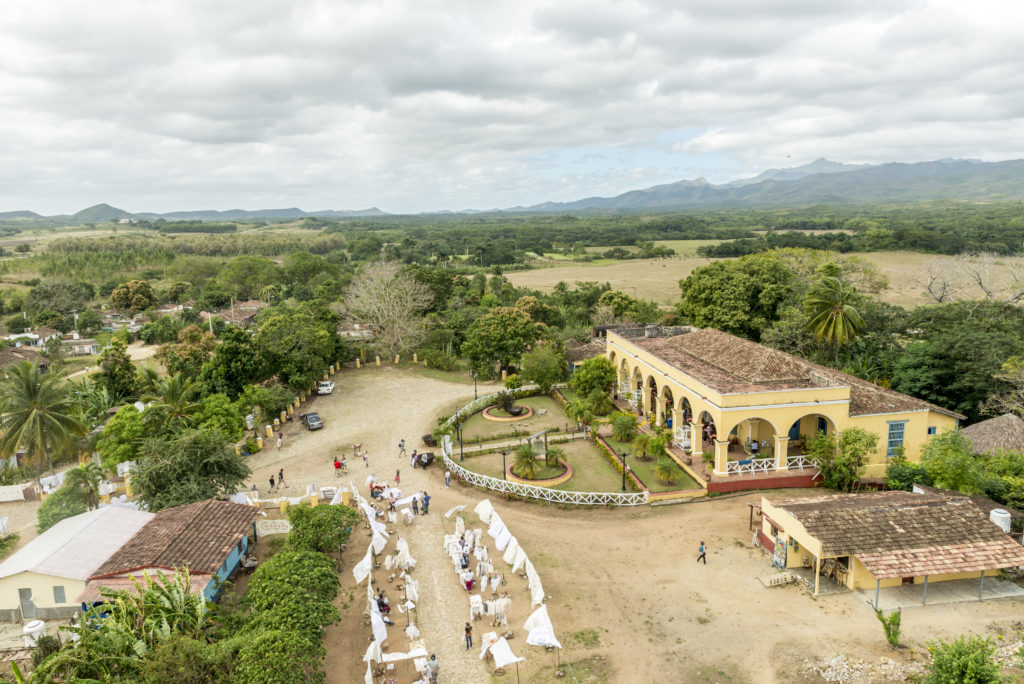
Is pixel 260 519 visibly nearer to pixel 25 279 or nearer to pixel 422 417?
pixel 422 417

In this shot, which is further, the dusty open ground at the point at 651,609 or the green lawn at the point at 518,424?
the green lawn at the point at 518,424

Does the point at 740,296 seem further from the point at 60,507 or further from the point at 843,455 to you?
the point at 60,507

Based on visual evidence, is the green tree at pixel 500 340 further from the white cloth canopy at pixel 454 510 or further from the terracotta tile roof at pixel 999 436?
the terracotta tile roof at pixel 999 436

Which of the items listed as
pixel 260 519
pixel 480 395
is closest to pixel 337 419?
pixel 480 395

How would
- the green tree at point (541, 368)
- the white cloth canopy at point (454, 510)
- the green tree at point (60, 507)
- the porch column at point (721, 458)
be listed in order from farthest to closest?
the green tree at point (541, 368)
the porch column at point (721, 458)
the white cloth canopy at point (454, 510)
the green tree at point (60, 507)

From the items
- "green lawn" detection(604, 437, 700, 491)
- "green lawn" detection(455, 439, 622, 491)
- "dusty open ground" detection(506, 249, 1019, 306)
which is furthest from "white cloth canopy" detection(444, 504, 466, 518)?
"dusty open ground" detection(506, 249, 1019, 306)

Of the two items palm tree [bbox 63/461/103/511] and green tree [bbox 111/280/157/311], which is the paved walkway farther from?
green tree [bbox 111/280/157/311]

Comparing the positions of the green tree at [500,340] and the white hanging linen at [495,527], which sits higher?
the green tree at [500,340]

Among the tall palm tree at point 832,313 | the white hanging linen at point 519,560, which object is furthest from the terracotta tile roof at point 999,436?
the white hanging linen at point 519,560
